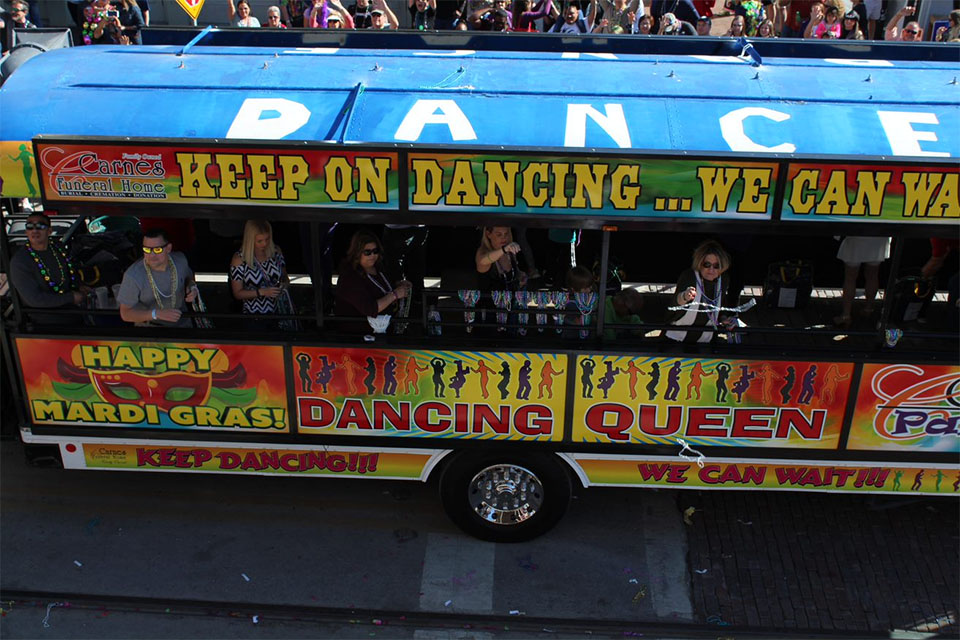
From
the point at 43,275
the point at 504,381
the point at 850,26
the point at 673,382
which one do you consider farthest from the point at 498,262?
the point at 850,26

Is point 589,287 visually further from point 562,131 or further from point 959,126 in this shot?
point 959,126

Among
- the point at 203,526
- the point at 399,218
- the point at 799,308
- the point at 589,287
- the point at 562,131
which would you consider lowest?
the point at 203,526

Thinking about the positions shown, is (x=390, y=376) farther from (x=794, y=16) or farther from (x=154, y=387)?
(x=794, y=16)

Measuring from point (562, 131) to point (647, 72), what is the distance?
985 mm

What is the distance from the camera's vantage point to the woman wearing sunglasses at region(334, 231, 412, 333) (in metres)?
5.22

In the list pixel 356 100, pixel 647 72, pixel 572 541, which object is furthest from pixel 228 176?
pixel 572 541

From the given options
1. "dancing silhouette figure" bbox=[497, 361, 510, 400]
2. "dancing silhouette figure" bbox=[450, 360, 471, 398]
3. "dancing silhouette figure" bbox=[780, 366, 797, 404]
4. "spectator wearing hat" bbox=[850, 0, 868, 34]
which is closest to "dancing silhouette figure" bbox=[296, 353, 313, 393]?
"dancing silhouette figure" bbox=[450, 360, 471, 398]

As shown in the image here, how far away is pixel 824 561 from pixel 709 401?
1.43 m

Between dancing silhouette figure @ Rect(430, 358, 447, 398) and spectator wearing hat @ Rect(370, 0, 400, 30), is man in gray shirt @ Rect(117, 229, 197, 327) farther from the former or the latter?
spectator wearing hat @ Rect(370, 0, 400, 30)

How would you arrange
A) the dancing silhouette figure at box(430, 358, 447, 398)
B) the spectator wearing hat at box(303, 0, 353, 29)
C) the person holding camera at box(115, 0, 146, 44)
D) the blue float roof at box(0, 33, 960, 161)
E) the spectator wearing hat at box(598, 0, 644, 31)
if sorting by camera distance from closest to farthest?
the blue float roof at box(0, 33, 960, 161) < the dancing silhouette figure at box(430, 358, 447, 398) < the spectator wearing hat at box(598, 0, 644, 31) < the spectator wearing hat at box(303, 0, 353, 29) < the person holding camera at box(115, 0, 146, 44)

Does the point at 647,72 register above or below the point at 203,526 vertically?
above

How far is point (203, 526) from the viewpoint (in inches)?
230

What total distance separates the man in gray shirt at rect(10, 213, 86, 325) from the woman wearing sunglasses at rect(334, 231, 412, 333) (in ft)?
5.59

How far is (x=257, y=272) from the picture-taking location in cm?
546
